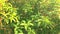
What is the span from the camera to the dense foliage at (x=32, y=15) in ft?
13.5

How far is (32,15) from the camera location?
4324 mm

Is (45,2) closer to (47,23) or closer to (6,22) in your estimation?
(47,23)

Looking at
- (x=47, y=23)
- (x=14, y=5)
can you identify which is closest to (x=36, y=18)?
(x=47, y=23)

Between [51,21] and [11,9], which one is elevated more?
[11,9]

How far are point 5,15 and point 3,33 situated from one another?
0.42m

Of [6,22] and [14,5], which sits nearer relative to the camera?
[6,22]

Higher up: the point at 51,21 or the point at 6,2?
the point at 6,2

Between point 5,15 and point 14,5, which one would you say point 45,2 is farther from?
point 5,15

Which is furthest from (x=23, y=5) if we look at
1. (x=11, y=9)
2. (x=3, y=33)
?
(x=3, y=33)

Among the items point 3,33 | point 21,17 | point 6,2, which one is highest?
point 6,2

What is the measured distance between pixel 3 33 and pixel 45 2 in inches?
39.8

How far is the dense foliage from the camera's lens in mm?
4109

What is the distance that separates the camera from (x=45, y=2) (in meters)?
4.43

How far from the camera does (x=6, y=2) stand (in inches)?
165
